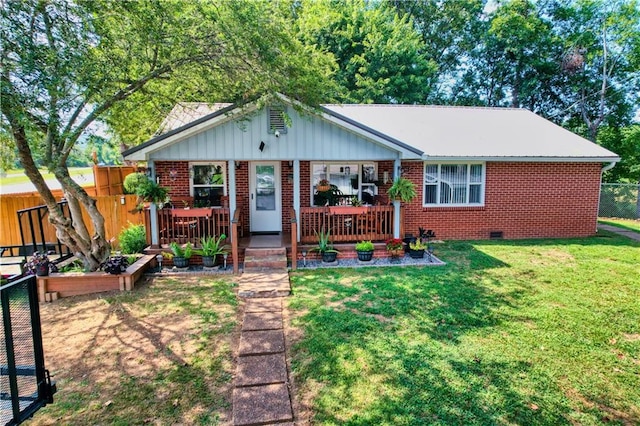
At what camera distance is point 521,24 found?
23406 mm

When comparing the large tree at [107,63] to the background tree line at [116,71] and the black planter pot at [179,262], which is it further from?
the black planter pot at [179,262]

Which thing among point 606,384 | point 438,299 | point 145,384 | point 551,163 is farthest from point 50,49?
point 551,163

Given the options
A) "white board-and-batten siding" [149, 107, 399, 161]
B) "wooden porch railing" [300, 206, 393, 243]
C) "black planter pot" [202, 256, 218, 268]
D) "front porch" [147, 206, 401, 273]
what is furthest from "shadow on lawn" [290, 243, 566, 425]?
"white board-and-batten siding" [149, 107, 399, 161]

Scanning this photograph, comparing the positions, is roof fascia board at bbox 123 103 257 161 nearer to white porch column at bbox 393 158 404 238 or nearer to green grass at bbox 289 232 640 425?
white porch column at bbox 393 158 404 238

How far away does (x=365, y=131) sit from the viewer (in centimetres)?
880

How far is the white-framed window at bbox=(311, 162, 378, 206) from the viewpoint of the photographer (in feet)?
35.8

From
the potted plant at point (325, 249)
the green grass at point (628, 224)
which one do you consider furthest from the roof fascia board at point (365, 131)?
the green grass at point (628, 224)

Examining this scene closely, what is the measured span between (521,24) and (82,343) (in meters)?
27.7

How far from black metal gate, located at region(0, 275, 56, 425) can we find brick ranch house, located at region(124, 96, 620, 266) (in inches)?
233

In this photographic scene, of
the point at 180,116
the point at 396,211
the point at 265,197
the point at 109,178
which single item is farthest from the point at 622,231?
the point at 109,178

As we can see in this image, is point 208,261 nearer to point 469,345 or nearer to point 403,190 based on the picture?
point 403,190

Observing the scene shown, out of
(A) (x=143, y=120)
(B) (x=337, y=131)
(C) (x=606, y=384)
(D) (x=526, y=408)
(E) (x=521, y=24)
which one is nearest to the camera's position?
(D) (x=526, y=408)

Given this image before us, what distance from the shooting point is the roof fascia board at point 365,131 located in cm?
860

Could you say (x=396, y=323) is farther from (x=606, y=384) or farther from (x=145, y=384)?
(x=145, y=384)
